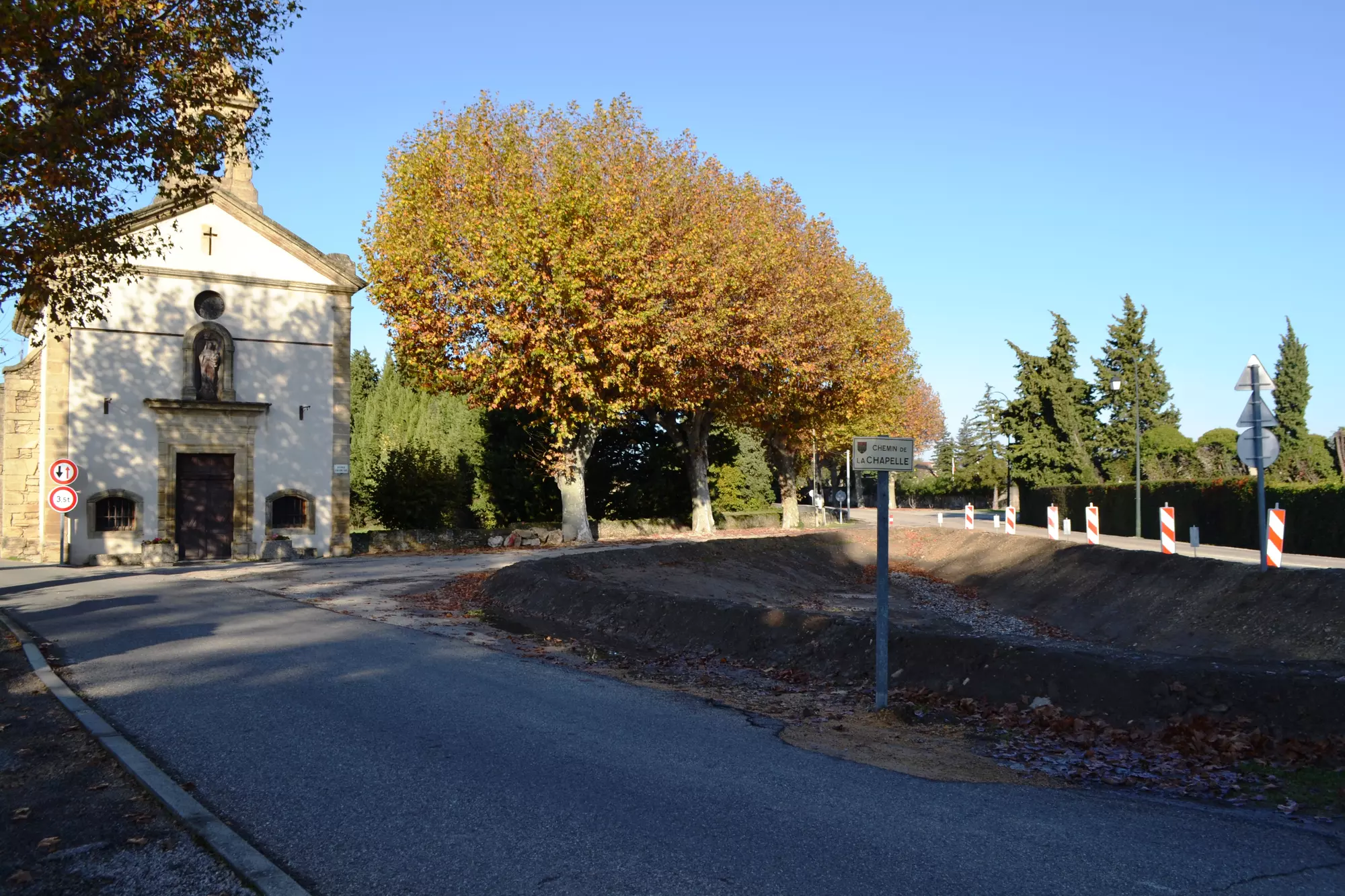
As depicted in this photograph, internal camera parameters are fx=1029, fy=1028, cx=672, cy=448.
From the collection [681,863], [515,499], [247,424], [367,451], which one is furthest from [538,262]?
[367,451]

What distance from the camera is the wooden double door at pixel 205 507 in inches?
1185

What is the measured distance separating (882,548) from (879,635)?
73 cm

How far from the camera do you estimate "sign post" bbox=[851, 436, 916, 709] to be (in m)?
8.28

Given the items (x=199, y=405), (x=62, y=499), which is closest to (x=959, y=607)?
(x=62, y=499)

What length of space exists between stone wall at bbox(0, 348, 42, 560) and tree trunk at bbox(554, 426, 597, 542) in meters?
15.5

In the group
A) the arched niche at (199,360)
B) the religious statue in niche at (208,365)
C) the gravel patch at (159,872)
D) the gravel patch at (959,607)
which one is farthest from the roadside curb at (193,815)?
the religious statue in niche at (208,365)

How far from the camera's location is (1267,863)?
477cm

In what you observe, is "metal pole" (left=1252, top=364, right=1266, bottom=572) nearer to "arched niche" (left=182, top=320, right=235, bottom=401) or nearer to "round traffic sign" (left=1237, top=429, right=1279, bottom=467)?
"round traffic sign" (left=1237, top=429, right=1279, bottom=467)

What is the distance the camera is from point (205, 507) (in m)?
30.4

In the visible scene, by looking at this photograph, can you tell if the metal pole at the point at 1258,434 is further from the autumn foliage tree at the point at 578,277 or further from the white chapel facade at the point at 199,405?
the white chapel facade at the point at 199,405

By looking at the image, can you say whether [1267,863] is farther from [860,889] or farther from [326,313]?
[326,313]

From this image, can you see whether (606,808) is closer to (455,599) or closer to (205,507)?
(455,599)

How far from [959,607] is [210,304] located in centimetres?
2294

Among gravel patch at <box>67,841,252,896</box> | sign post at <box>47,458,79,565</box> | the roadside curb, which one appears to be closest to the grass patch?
the roadside curb
